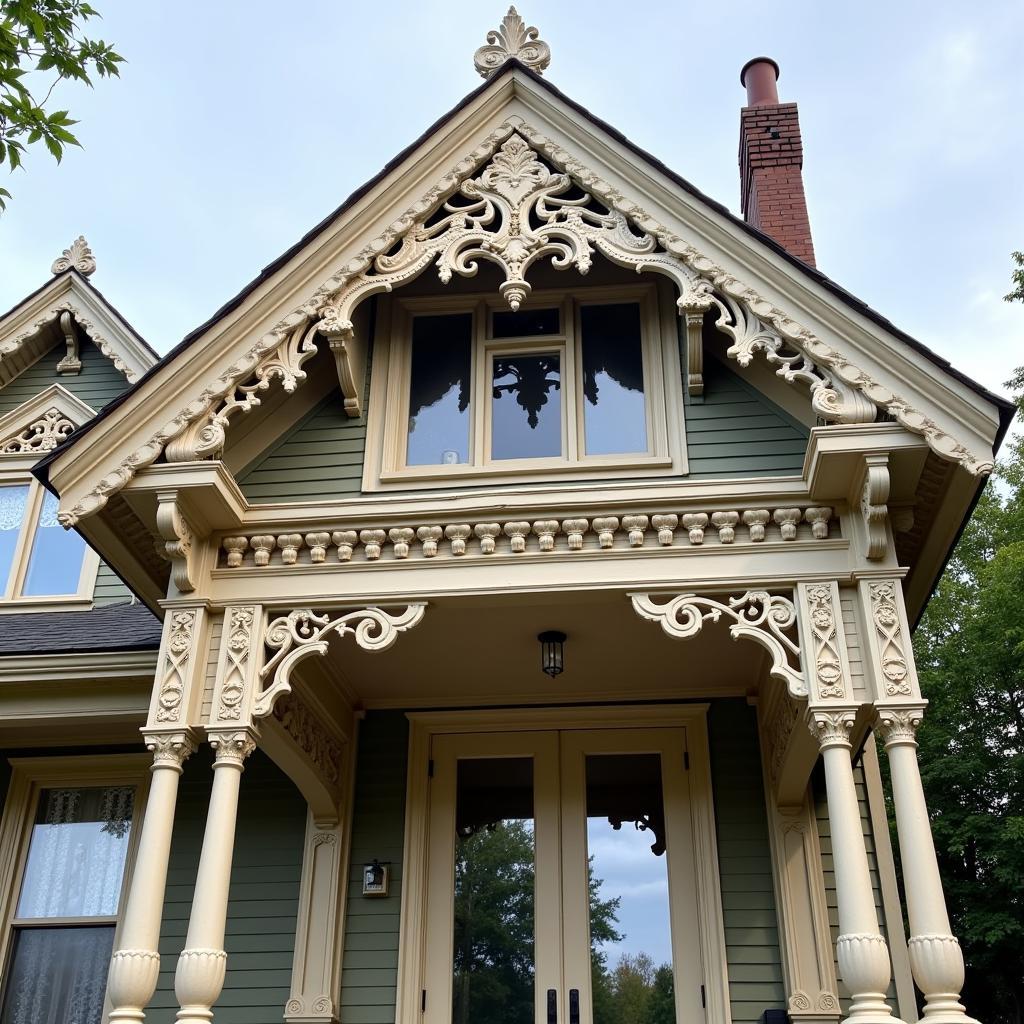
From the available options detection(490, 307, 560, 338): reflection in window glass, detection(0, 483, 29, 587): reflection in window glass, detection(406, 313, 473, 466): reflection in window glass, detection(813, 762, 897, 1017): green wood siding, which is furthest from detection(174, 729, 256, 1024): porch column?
detection(0, 483, 29, 587): reflection in window glass

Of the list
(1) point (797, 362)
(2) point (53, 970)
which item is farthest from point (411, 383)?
(2) point (53, 970)

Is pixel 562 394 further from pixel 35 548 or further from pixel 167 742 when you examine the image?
pixel 35 548

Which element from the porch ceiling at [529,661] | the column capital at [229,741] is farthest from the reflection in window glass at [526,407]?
the column capital at [229,741]

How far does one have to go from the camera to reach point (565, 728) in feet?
21.8

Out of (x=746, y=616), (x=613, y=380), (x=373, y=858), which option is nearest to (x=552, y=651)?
(x=746, y=616)

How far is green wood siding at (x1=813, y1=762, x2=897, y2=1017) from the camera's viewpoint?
576 cm

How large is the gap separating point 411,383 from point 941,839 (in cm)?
1723

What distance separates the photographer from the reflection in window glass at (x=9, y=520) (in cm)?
845

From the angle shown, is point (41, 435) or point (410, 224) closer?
point (410, 224)

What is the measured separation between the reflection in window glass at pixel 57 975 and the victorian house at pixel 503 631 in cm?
2

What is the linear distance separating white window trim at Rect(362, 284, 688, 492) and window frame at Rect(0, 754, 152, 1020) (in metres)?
2.89

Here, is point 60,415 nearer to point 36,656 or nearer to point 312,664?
point 36,656

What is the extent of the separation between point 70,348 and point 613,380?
17.4ft

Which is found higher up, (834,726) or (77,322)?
(77,322)
